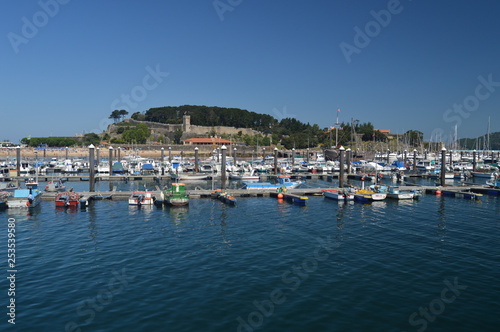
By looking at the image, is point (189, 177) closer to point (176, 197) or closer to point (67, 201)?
point (176, 197)

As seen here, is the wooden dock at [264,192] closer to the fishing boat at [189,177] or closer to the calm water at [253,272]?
the calm water at [253,272]

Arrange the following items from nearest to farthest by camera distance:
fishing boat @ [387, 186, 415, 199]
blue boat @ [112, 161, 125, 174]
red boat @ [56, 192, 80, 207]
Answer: red boat @ [56, 192, 80, 207], fishing boat @ [387, 186, 415, 199], blue boat @ [112, 161, 125, 174]

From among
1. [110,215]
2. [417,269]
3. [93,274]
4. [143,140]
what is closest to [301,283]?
[417,269]

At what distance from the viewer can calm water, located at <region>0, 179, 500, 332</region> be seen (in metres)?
18.0

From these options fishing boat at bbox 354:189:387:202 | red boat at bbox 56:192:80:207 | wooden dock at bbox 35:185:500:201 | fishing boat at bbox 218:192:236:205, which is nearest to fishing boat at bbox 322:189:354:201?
fishing boat at bbox 354:189:387:202

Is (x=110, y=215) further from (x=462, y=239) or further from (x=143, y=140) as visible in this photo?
(x=143, y=140)

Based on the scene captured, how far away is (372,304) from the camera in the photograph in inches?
A: 766

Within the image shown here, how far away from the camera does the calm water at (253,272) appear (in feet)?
59.1

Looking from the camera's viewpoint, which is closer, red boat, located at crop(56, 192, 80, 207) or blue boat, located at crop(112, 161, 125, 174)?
red boat, located at crop(56, 192, 80, 207)

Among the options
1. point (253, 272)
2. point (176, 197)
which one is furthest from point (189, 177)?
point (253, 272)

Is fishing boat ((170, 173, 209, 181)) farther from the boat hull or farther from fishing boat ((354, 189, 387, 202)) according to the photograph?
fishing boat ((354, 189, 387, 202))

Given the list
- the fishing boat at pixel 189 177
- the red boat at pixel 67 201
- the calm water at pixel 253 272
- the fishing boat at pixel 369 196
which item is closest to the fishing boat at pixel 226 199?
the calm water at pixel 253 272

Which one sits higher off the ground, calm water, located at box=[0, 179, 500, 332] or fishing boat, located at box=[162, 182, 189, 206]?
fishing boat, located at box=[162, 182, 189, 206]

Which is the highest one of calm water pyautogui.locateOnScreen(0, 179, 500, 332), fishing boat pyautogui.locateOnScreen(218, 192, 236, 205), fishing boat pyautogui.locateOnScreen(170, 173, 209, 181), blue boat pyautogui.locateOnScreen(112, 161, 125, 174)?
blue boat pyautogui.locateOnScreen(112, 161, 125, 174)
